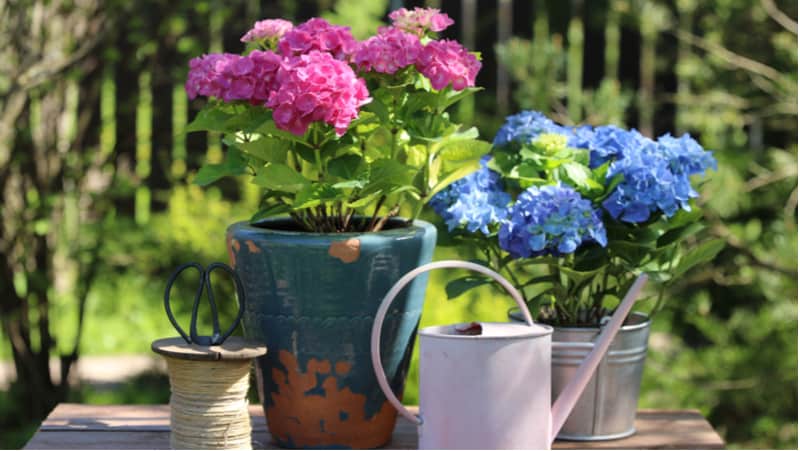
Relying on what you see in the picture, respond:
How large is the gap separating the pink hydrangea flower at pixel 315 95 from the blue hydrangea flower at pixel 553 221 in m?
0.29

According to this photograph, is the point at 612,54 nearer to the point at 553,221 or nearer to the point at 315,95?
the point at 553,221

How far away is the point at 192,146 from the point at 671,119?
182 cm

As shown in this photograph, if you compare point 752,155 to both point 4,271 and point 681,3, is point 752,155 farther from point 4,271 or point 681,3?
point 4,271

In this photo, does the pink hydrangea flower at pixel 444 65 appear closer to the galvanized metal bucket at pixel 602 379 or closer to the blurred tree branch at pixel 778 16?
the galvanized metal bucket at pixel 602 379

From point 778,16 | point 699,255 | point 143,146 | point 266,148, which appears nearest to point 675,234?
point 699,255

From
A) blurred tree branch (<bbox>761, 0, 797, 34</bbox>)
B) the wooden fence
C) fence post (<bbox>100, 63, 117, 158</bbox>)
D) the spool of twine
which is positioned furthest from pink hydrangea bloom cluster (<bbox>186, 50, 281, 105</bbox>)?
fence post (<bbox>100, 63, 117, 158</bbox>)

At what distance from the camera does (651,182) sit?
1587 millimetres

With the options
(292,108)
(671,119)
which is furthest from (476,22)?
(292,108)

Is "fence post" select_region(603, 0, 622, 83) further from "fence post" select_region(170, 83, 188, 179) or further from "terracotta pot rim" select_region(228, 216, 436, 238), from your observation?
"terracotta pot rim" select_region(228, 216, 436, 238)

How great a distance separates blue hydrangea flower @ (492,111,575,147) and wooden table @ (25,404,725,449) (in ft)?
1.52

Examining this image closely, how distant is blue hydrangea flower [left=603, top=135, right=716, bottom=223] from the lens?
1.58m

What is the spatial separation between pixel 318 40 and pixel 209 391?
50 cm

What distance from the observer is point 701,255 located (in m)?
1.64

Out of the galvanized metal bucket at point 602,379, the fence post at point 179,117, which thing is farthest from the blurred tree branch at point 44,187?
the galvanized metal bucket at point 602,379
